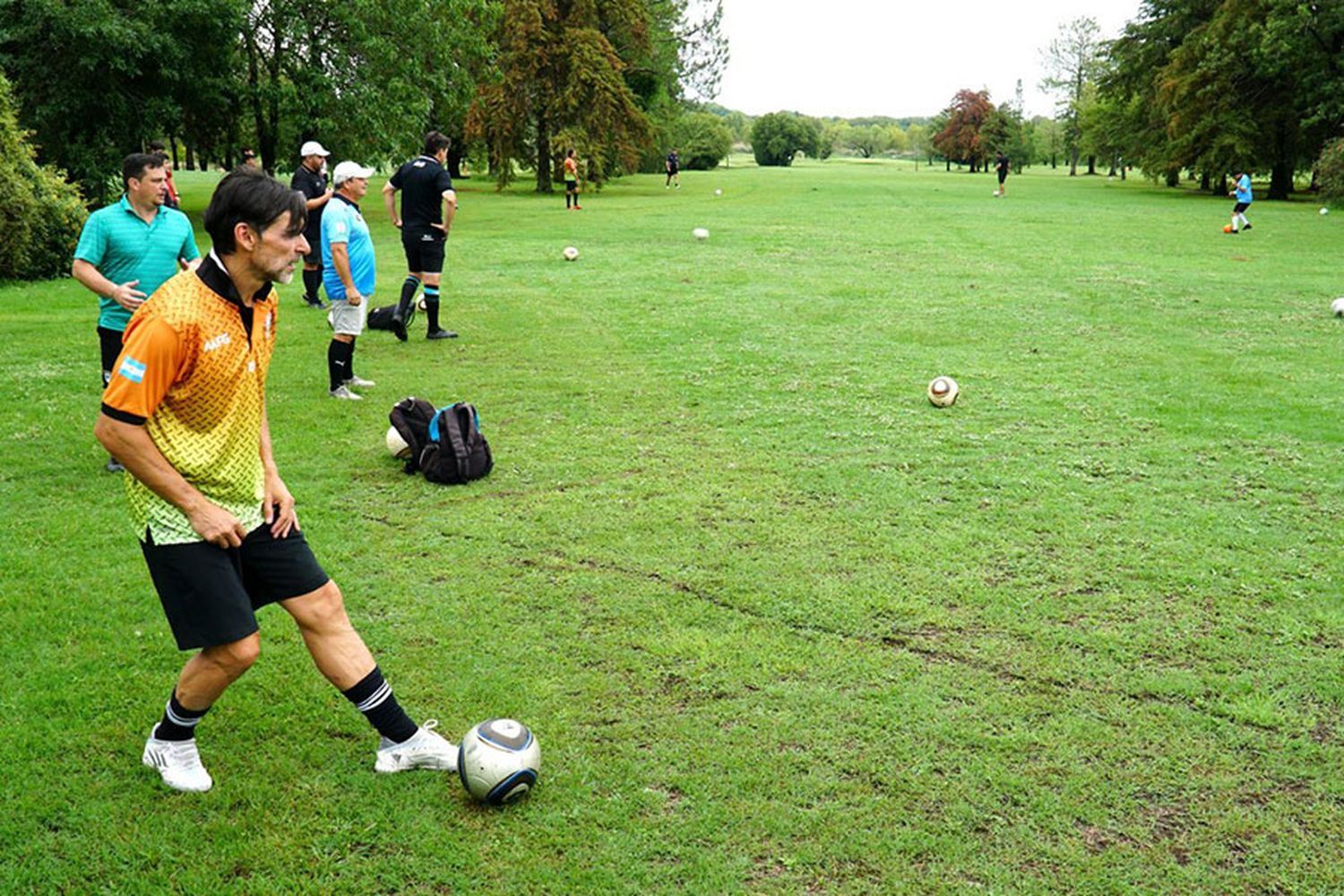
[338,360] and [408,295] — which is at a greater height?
[408,295]

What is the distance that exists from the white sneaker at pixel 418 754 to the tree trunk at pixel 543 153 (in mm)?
41016

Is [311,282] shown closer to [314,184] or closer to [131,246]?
[314,184]

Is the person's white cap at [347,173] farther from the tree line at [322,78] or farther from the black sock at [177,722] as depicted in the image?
the tree line at [322,78]

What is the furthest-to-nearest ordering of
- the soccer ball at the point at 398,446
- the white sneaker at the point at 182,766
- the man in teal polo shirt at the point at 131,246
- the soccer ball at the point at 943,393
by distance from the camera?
1. the soccer ball at the point at 943,393
2. the soccer ball at the point at 398,446
3. the man in teal polo shirt at the point at 131,246
4. the white sneaker at the point at 182,766

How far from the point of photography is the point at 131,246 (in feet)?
23.5

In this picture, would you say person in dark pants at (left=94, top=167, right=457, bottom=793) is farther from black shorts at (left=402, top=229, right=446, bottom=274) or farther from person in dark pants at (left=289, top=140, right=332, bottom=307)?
black shorts at (left=402, top=229, right=446, bottom=274)

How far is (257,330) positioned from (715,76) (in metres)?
71.1

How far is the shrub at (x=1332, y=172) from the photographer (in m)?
36.0

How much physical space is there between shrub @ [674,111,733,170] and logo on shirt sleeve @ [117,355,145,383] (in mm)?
81846

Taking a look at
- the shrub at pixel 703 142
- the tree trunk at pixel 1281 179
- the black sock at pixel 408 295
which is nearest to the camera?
the black sock at pixel 408 295

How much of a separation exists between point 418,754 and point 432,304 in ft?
31.3

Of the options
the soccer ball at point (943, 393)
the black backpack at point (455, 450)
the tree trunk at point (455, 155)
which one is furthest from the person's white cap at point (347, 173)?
the tree trunk at point (455, 155)

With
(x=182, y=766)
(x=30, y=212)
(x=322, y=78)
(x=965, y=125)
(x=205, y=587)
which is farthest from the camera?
(x=965, y=125)

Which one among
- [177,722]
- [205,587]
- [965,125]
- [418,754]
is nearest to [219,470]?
[205,587]
